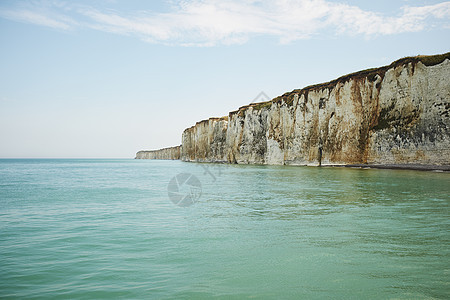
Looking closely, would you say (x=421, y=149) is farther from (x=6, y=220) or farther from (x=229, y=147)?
(x=229, y=147)

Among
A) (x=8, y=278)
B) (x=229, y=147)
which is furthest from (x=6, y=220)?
(x=229, y=147)

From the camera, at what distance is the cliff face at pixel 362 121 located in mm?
29497

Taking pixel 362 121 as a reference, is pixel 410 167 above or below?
below

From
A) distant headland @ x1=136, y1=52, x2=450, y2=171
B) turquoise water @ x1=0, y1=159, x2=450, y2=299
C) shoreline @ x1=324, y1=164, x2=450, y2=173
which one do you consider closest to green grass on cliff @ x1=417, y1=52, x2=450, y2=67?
distant headland @ x1=136, y1=52, x2=450, y2=171

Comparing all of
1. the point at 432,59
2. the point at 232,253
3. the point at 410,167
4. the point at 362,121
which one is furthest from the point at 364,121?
the point at 232,253

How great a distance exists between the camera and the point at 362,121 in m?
39.0

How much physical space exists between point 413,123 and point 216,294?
33866 mm

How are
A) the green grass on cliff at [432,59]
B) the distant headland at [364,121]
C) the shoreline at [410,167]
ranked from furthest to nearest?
the distant headland at [364,121]
the green grass on cliff at [432,59]
the shoreline at [410,167]

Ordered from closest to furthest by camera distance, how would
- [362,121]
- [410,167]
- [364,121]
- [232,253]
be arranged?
[232,253] < [410,167] < [364,121] < [362,121]

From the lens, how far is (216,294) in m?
4.14

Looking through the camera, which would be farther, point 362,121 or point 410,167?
point 362,121

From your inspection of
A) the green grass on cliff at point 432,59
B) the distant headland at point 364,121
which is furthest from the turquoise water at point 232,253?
the green grass on cliff at point 432,59

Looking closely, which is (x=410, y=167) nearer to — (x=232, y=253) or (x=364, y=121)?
(x=364, y=121)

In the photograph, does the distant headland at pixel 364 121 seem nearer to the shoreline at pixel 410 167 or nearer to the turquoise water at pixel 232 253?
the shoreline at pixel 410 167
